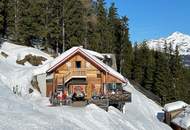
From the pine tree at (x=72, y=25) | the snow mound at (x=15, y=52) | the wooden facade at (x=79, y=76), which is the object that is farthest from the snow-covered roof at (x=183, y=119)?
the pine tree at (x=72, y=25)

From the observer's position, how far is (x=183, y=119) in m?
62.8

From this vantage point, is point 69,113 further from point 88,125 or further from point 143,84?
point 143,84

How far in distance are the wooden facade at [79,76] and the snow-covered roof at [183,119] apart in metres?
11.2

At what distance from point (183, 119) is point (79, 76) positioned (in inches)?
631

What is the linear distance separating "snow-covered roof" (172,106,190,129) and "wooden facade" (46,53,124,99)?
36.8ft

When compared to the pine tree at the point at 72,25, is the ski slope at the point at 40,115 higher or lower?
lower

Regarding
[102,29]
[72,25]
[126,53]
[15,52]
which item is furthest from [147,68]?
[15,52]

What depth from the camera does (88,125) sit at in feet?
95.9

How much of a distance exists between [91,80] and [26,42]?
26247mm

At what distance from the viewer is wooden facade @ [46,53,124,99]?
5484cm

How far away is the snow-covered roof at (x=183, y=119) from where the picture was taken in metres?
60.3

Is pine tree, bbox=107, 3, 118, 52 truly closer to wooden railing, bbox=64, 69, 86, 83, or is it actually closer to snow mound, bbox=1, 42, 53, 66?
snow mound, bbox=1, 42, 53, 66

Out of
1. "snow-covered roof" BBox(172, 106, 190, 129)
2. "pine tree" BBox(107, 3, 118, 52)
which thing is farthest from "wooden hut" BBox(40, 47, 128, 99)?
"pine tree" BBox(107, 3, 118, 52)

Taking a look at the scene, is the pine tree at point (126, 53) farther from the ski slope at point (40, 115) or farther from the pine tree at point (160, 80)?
the ski slope at point (40, 115)
